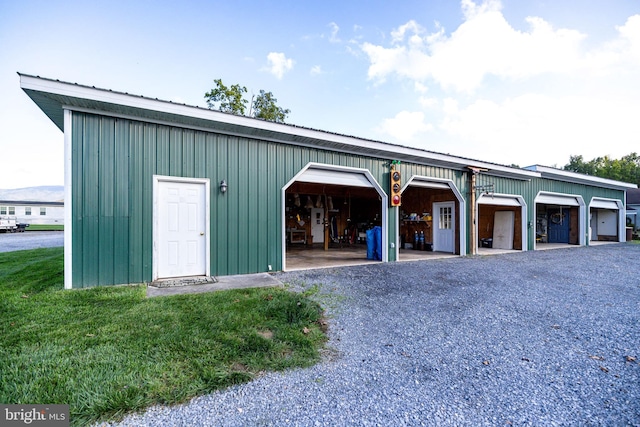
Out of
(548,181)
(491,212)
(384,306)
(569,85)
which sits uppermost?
(569,85)

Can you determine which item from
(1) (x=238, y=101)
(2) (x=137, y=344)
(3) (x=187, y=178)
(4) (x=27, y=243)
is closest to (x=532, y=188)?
(3) (x=187, y=178)

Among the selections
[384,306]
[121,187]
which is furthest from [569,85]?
[121,187]

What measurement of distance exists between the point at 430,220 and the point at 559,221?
9.08 meters

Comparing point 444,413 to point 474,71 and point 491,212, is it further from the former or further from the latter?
point 491,212

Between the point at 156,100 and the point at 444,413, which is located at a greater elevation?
the point at 156,100

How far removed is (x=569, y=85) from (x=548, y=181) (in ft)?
14.4

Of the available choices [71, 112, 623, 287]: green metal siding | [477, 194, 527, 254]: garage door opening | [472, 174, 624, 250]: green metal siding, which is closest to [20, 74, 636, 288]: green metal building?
[71, 112, 623, 287]: green metal siding

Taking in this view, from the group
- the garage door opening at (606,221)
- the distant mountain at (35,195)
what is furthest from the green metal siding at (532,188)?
the distant mountain at (35,195)

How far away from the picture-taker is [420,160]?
8.65 m

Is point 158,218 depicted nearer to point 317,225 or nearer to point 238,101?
point 317,225

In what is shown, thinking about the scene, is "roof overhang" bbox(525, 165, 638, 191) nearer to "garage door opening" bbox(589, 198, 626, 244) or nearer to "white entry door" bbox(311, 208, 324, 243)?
"garage door opening" bbox(589, 198, 626, 244)

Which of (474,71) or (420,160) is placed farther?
(474,71)

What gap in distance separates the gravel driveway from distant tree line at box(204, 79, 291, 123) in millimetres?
18277

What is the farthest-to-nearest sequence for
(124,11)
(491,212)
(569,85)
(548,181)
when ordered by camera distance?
1. (491,212)
2. (548,181)
3. (569,85)
4. (124,11)
